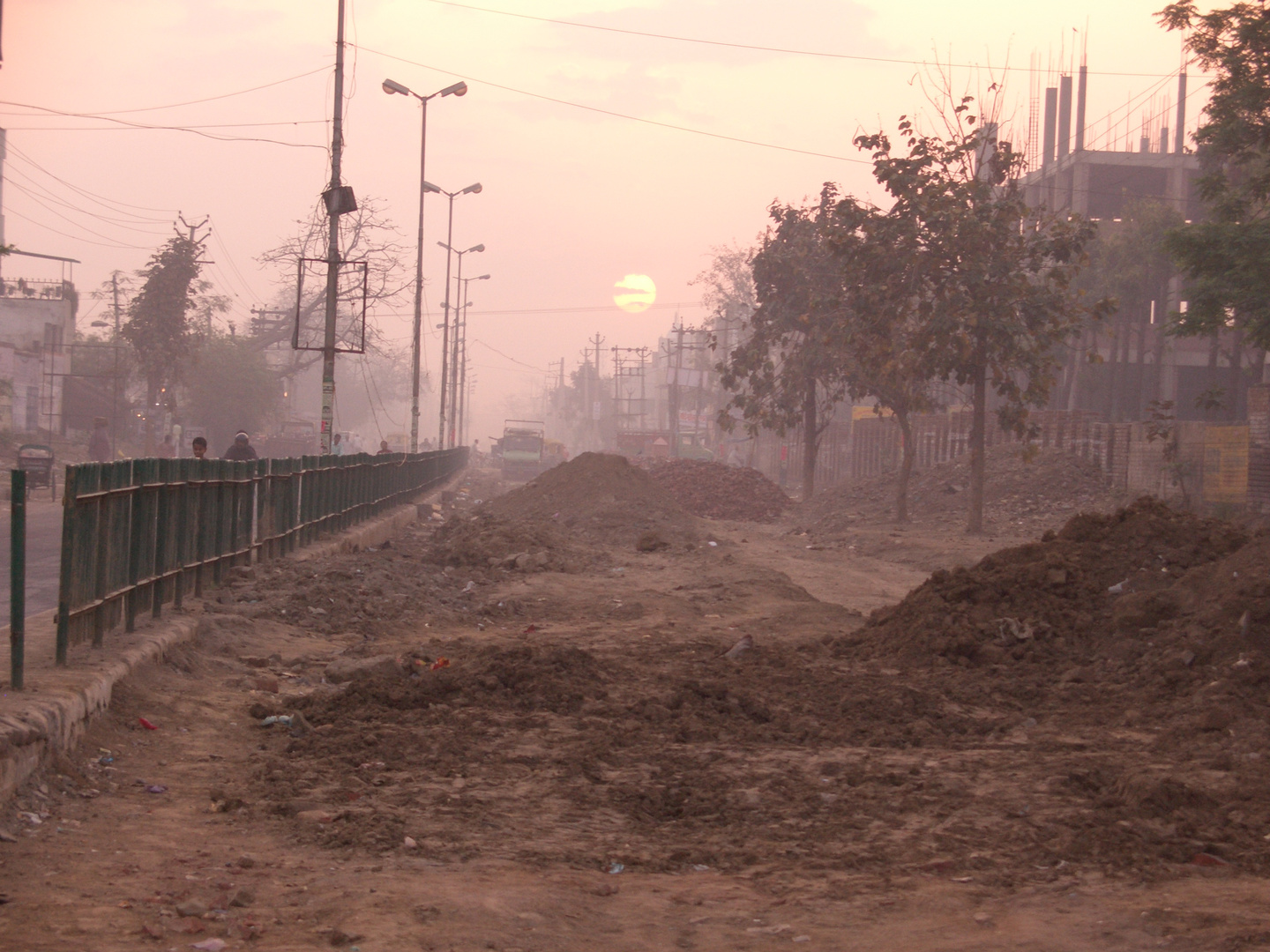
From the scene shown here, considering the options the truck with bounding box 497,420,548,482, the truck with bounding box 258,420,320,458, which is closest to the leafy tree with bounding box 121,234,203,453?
the truck with bounding box 258,420,320,458

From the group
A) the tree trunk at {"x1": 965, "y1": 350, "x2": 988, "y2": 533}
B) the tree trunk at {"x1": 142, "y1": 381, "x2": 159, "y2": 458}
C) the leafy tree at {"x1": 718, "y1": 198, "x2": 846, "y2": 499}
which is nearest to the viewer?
the tree trunk at {"x1": 965, "y1": 350, "x2": 988, "y2": 533}

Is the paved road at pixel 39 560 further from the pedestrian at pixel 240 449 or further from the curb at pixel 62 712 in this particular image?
the pedestrian at pixel 240 449

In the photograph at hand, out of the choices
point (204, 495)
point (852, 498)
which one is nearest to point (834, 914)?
point (204, 495)

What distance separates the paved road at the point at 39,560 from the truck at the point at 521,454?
37117 millimetres

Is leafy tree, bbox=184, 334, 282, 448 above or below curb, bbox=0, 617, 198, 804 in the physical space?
above

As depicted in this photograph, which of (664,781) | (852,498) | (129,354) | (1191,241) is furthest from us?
(129,354)

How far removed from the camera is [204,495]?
9.77m

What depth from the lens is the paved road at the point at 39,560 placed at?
1040 centimetres

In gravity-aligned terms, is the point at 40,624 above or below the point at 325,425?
below

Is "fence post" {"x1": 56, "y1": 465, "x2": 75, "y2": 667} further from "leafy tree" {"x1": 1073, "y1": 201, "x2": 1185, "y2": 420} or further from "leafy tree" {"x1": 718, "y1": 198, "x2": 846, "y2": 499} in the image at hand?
"leafy tree" {"x1": 1073, "y1": 201, "x2": 1185, "y2": 420}

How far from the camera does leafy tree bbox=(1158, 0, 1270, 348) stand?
19422 mm

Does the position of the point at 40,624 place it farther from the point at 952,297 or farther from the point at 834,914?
the point at 952,297

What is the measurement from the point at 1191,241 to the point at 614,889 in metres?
19.0

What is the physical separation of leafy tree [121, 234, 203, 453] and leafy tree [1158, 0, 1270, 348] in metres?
35.8
